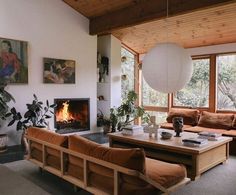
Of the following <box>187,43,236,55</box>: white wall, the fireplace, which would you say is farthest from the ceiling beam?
<box>187,43,236,55</box>: white wall

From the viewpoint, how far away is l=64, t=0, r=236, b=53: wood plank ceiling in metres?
4.99

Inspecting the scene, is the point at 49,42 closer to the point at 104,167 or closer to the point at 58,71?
the point at 58,71

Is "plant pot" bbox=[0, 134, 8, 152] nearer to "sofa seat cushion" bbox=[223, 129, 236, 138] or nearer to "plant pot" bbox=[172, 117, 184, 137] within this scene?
"plant pot" bbox=[172, 117, 184, 137]

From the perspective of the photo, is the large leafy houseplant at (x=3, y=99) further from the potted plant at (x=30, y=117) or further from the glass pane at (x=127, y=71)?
the glass pane at (x=127, y=71)

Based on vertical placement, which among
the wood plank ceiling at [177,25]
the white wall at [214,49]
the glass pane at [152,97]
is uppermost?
the wood plank ceiling at [177,25]

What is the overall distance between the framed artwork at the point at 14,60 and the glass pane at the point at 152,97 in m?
3.62

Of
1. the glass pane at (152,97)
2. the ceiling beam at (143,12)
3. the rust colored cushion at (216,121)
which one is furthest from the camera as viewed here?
the glass pane at (152,97)

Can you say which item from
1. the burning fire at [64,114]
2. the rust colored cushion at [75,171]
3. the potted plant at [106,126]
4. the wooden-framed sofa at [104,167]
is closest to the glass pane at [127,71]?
the potted plant at [106,126]

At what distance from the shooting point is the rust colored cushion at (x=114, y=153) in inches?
85.2

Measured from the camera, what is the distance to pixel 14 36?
5.04 metres

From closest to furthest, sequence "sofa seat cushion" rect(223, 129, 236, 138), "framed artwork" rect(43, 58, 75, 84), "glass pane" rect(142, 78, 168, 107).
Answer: "sofa seat cushion" rect(223, 129, 236, 138) → "framed artwork" rect(43, 58, 75, 84) → "glass pane" rect(142, 78, 168, 107)

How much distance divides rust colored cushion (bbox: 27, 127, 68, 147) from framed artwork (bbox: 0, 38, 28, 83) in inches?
73.9

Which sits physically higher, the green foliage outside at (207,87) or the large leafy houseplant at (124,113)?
the green foliage outside at (207,87)

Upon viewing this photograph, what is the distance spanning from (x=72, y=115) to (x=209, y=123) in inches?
130
